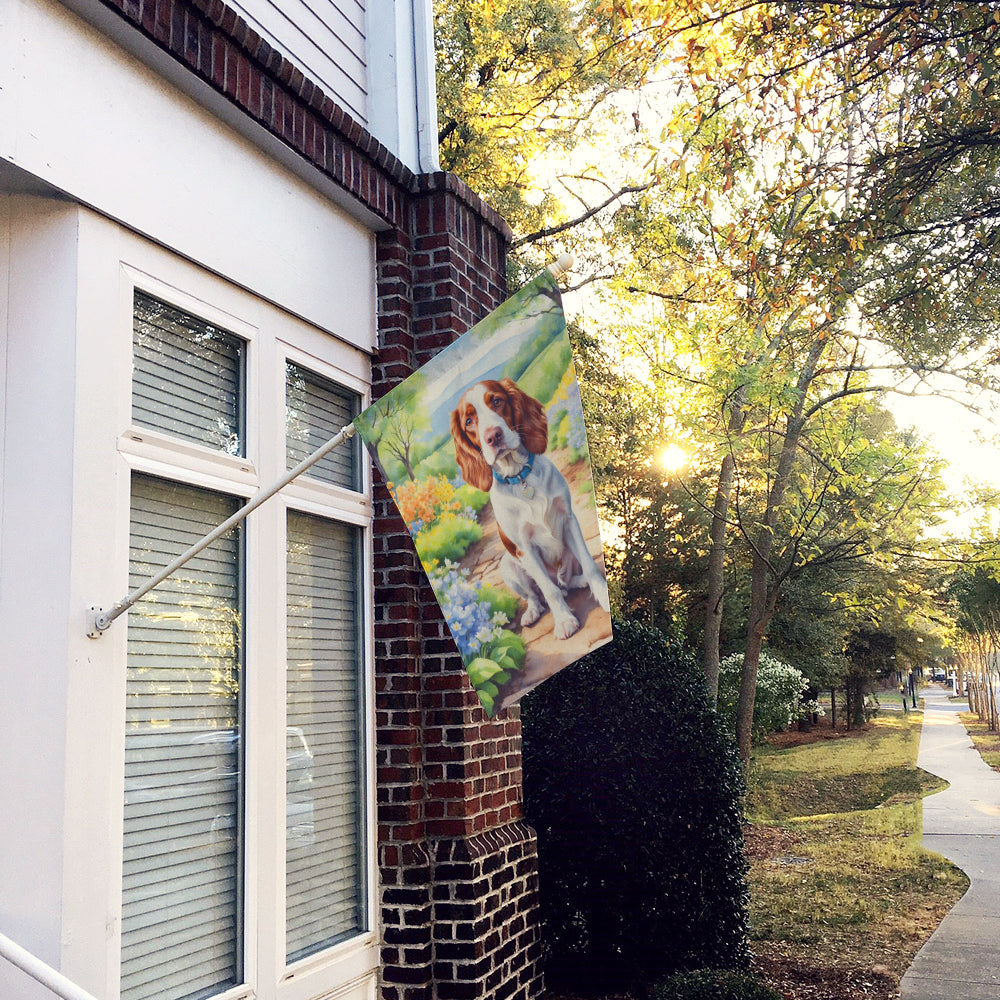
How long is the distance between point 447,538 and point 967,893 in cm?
851

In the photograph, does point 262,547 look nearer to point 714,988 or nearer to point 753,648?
point 714,988

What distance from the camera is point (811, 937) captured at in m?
8.07

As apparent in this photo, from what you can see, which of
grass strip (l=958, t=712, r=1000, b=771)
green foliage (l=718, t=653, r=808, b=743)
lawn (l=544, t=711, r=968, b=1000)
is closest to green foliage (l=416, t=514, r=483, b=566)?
lawn (l=544, t=711, r=968, b=1000)

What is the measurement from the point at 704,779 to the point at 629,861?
0.74 metres

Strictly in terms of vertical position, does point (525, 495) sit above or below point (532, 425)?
below

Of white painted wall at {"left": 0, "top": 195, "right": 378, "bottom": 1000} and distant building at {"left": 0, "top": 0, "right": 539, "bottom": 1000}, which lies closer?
white painted wall at {"left": 0, "top": 195, "right": 378, "bottom": 1000}

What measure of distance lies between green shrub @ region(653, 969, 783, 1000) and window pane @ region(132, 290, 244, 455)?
3.49 metres

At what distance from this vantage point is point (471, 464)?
3.23 meters

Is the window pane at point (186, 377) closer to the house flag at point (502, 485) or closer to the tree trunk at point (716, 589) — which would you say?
the house flag at point (502, 485)

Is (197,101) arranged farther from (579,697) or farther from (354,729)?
(579,697)

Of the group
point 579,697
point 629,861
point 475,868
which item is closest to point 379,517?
point 475,868

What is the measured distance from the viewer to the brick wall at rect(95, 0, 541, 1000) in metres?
4.68

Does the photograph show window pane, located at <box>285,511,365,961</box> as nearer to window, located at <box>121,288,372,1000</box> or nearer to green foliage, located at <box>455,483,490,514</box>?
window, located at <box>121,288,372,1000</box>

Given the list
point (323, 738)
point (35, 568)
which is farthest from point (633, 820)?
point (35, 568)
